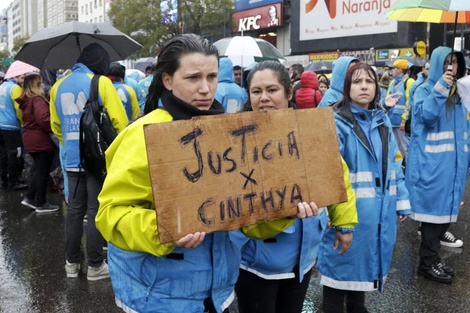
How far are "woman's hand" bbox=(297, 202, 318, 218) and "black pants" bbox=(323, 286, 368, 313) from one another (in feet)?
4.90

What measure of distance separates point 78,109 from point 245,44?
15.1 feet

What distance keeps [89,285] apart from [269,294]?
2.39 m

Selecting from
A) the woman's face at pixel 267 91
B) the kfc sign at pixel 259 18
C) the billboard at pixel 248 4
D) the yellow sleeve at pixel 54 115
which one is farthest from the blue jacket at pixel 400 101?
the billboard at pixel 248 4

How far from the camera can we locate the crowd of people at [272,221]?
6.23ft

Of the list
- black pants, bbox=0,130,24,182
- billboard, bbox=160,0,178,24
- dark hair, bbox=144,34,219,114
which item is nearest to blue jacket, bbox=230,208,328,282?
dark hair, bbox=144,34,219,114

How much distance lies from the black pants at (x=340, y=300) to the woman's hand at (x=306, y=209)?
149 cm

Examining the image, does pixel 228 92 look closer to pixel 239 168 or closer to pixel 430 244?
pixel 430 244

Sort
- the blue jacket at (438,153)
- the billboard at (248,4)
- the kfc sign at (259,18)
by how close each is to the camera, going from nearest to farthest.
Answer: the blue jacket at (438,153) < the kfc sign at (259,18) < the billboard at (248,4)

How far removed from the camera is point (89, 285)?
14.6 feet

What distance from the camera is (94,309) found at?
157 inches

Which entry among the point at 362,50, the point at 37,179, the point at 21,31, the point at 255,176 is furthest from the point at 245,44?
the point at 21,31

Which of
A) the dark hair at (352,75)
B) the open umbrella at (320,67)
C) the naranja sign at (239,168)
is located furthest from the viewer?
the open umbrella at (320,67)

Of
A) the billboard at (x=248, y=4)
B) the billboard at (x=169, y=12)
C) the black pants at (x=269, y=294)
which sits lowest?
the black pants at (x=269, y=294)

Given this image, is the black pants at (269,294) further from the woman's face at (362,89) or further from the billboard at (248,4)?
the billboard at (248,4)
